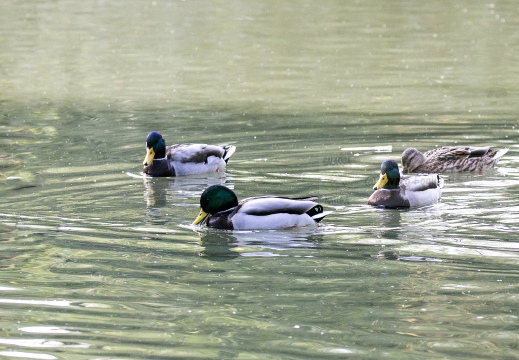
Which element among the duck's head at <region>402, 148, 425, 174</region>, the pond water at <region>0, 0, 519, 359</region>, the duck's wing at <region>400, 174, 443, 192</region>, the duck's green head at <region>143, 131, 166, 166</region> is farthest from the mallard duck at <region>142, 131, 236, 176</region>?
the duck's wing at <region>400, 174, 443, 192</region>

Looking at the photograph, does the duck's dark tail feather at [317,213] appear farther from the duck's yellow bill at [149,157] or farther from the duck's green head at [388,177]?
the duck's yellow bill at [149,157]

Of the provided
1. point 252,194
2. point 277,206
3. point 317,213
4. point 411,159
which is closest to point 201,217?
point 277,206

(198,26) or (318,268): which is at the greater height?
(198,26)

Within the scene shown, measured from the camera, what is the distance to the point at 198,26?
28141mm

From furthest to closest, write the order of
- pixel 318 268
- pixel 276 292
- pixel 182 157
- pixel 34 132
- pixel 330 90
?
1. pixel 330 90
2. pixel 34 132
3. pixel 182 157
4. pixel 318 268
5. pixel 276 292

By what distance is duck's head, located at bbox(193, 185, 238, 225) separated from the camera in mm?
9703

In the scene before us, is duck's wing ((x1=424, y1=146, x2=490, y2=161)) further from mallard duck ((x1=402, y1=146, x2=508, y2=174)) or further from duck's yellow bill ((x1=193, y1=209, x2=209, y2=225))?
duck's yellow bill ((x1=193, y1=209, x2=209, y2=225))

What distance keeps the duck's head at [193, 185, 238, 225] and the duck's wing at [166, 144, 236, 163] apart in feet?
8.71

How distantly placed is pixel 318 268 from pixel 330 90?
10174 mm

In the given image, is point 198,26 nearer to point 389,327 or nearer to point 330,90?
point 330,90

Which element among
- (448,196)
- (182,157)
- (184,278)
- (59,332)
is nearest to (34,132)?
(182,157)

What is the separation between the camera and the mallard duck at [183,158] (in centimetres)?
1235

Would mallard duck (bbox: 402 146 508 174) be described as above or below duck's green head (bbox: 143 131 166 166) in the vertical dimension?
below

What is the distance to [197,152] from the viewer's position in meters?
12.5
